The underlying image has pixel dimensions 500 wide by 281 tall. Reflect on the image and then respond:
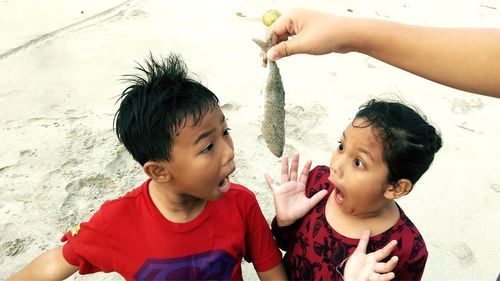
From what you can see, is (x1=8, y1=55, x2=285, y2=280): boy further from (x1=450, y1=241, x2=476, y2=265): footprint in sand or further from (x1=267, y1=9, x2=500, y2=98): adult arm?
(x1=450, y1=241, x2=476, y2=265): footprint in sand

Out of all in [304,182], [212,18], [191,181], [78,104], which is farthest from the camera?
[212,18]

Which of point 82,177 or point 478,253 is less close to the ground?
point 82,177

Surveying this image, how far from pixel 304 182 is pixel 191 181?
25.9 inches

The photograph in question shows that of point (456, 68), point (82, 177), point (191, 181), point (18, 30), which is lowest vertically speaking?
point (82, 177)

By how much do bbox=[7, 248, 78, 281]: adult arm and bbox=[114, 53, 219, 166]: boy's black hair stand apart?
25.6 inches

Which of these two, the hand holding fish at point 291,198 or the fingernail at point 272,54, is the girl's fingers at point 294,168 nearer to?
the hand holding fish at point 291,198

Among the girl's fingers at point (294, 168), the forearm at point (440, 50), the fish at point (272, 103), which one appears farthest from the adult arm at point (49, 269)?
the forearm at point (440, 50)

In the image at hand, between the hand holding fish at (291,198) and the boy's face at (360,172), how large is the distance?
204 millimetres

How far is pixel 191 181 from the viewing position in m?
1.83

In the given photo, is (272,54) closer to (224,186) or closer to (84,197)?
(224,186)

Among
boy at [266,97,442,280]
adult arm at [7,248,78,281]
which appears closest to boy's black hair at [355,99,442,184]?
boy at [266,97,442,280]

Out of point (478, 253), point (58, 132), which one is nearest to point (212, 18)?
point (58, 132)

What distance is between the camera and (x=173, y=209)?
195 centimetres

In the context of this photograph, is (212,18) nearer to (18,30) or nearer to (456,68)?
(18,30)
